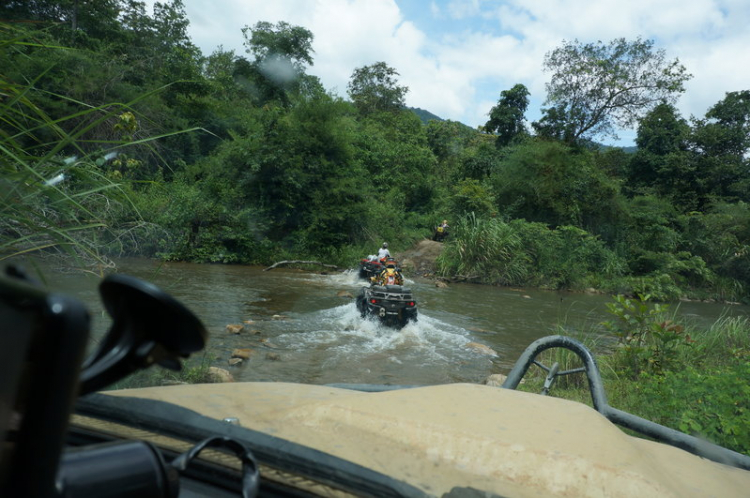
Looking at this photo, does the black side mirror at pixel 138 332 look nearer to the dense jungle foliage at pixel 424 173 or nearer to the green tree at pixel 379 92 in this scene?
the dense jungle foliage at pixel 424 173

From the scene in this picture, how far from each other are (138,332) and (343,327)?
9.61 m

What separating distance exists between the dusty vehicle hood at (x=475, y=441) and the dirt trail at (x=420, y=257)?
19.1 metres

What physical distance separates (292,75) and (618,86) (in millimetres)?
18566

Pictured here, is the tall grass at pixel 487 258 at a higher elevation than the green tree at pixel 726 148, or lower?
lower

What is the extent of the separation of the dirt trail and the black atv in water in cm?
1061

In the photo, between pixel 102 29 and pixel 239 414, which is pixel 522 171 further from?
pixel 239 414

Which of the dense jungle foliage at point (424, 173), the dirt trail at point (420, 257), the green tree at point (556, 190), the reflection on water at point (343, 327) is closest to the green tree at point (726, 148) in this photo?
the dense jungle foliage at point (424, 173)

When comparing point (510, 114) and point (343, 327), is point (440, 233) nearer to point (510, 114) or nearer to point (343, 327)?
point (510, 114)

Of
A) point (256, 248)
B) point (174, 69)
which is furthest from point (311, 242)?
point (174, 69)

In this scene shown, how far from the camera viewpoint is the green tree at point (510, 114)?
3086cm

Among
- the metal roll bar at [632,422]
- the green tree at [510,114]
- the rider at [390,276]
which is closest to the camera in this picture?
the metal roll bar at [632,422]

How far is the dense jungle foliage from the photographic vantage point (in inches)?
744

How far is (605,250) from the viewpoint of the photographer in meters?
22.6

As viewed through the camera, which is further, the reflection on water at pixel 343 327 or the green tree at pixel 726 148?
the green tree at pixel 726 148
